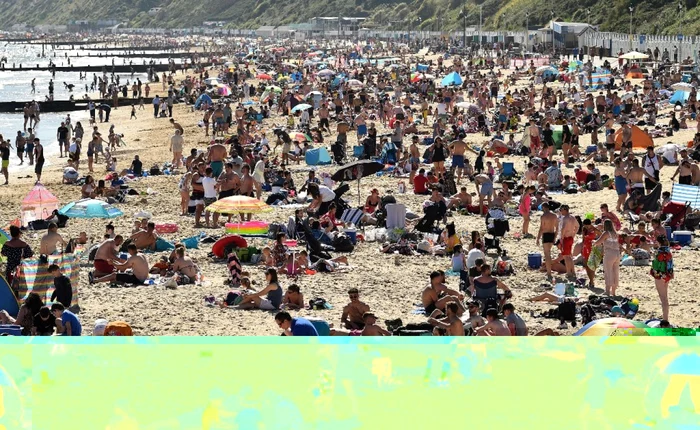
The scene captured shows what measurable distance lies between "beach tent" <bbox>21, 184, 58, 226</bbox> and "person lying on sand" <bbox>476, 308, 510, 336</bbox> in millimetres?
9232

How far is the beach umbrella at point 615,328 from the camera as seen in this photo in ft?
26.8

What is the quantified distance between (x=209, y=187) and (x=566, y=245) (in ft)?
21.0

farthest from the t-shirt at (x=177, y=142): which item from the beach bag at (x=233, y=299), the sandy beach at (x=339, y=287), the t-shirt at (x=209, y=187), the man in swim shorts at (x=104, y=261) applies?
the beach bag at (x=233, y=299)

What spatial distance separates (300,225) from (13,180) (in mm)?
A: 11665

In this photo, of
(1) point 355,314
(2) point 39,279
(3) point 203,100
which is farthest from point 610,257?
(3) point 203,100

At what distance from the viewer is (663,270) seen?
10453mm

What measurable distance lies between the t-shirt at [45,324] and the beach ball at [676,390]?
5.69 metres

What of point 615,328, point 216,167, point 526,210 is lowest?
point 526,210

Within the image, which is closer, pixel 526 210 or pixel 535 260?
pixel 535 260

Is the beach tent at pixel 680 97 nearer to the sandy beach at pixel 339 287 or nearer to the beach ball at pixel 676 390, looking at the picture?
the sandy beach at pixel 339 287

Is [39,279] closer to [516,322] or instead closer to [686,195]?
[516,322]

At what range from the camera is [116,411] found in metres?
5.99

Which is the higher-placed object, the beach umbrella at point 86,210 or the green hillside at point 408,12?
the green hillside at point 408,12

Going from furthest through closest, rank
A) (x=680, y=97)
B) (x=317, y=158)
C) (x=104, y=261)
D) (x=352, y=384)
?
(x=680, y=97) < (x=317, y=158) < (x=104, y=261) < (x=352, y=384)
